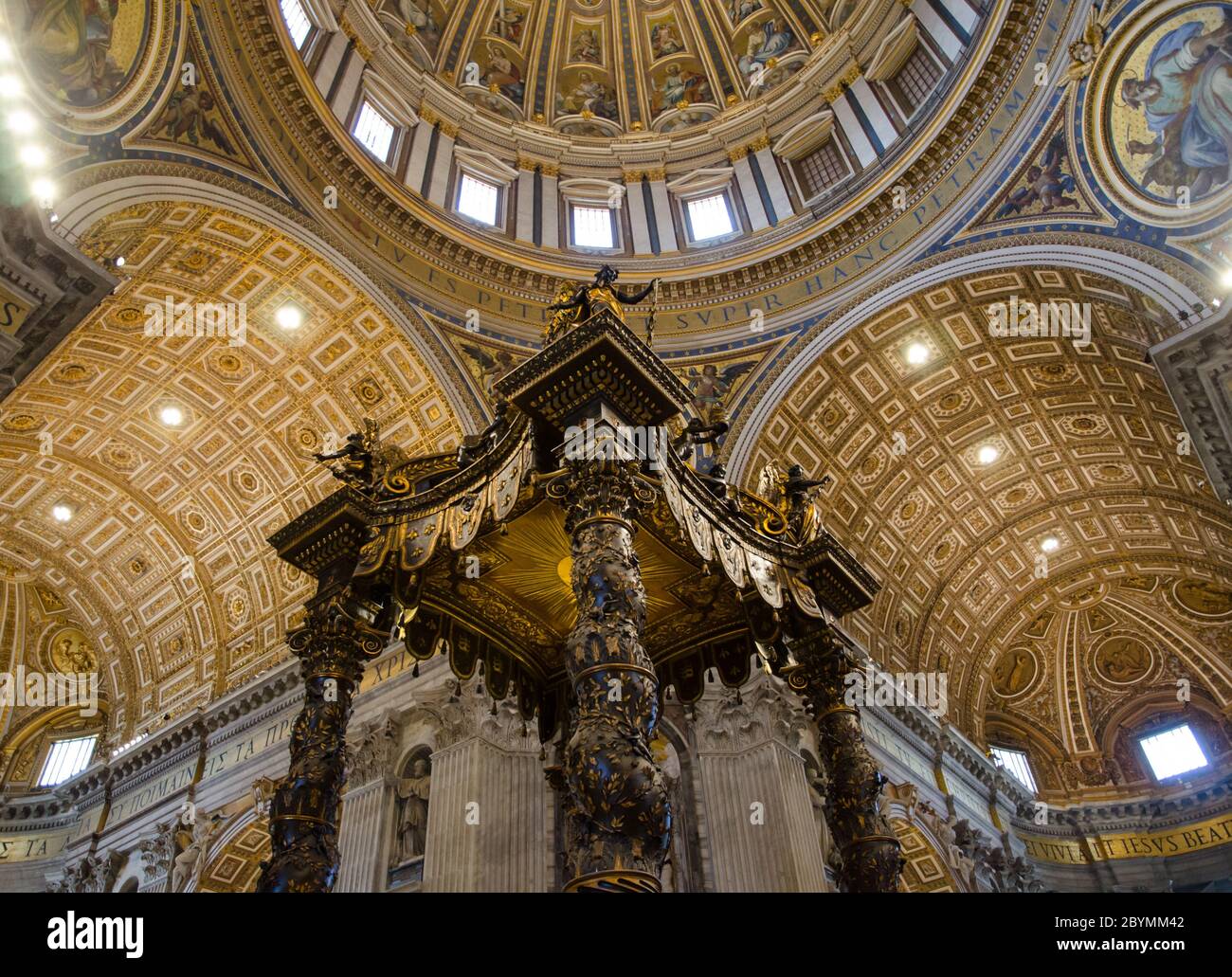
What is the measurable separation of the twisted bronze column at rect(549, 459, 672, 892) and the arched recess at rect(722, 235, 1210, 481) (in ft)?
28.8

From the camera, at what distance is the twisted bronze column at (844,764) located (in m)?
5.97

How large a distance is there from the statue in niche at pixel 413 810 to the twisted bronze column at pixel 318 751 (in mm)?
5743

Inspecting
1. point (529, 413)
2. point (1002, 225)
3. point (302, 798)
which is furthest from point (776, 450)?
point (302, 798)

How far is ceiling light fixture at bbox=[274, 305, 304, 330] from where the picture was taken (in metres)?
14.1

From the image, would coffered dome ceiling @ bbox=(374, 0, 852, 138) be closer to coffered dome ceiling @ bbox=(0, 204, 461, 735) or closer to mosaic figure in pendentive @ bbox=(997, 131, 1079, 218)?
mosaic figure in pendentive @ bbox=(997, 131, 1079, 218)

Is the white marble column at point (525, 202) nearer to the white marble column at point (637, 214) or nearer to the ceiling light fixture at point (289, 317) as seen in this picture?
the white marble column at point (637, 214)

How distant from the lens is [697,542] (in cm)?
660

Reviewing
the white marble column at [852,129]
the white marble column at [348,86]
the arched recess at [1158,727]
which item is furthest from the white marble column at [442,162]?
the arched recess at [1158,727]

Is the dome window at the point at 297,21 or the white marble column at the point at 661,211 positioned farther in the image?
the white marble column at the point at 661,211

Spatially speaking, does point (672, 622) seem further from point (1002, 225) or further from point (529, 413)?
point (1002, 225)

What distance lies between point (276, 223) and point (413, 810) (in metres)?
→ 8.09

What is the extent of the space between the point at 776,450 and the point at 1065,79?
264 inches

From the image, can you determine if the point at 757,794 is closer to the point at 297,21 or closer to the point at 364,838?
the point at 364,838

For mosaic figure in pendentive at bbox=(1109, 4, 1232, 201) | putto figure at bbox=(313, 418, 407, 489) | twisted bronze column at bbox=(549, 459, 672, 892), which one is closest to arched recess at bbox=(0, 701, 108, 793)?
putto figure at bbox=(313, 418, 407, 489)
